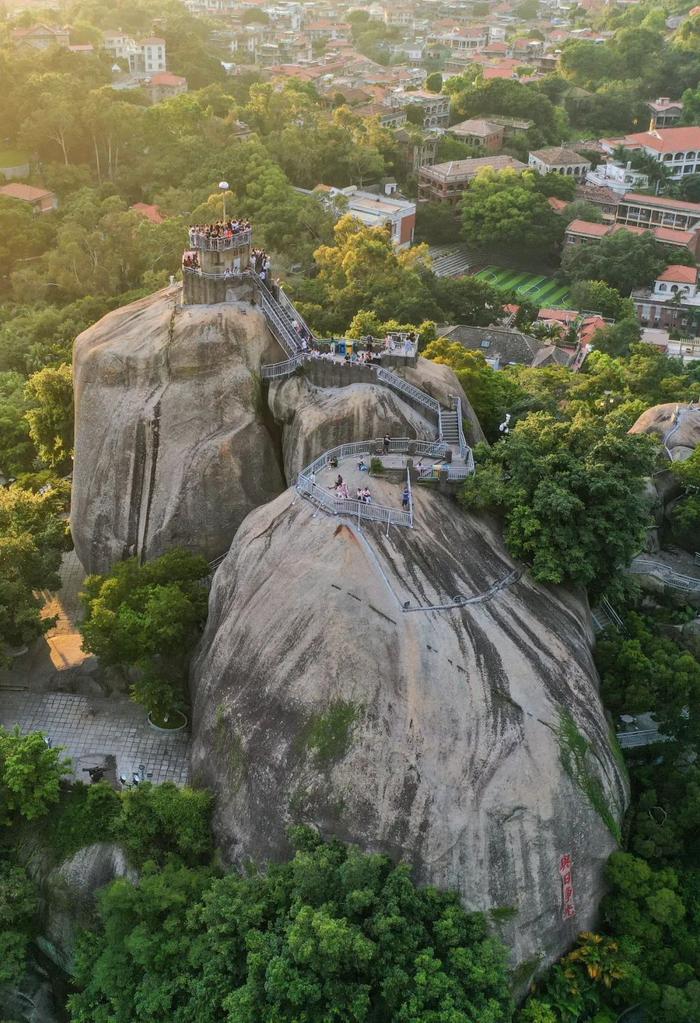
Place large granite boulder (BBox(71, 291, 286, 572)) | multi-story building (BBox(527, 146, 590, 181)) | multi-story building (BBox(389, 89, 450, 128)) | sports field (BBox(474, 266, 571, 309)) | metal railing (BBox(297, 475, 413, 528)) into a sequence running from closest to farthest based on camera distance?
metal railing (BBox(297, 475, 413, 528)), large granite boulder (BBox(71, 291, 286, 572)), sports field (BBox(474, 266, 571, 309)), multi-story building (BBox(527, 146, 590, 181)), multi-story building (BBox(389, 89, 450, 128))

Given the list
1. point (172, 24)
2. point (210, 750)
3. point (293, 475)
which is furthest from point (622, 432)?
point (172, 24)

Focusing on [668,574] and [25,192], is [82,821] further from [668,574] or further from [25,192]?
[25,192]

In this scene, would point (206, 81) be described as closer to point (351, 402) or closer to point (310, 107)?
point (310, 107)

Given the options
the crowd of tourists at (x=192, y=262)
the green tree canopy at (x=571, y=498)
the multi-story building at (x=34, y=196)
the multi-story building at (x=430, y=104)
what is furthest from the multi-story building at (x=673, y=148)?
the green tree canopy at (x=571, y=498)

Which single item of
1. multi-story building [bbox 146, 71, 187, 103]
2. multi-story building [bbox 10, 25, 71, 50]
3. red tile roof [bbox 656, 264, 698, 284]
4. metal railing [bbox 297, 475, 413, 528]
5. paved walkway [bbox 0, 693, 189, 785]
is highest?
multi-story building [bbox 10, 25, 71, 50]

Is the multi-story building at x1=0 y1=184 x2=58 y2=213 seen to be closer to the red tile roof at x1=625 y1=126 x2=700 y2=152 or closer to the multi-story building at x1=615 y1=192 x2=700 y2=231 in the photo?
the multi-story building at x1=615 y1=192 x2=700 y2=231

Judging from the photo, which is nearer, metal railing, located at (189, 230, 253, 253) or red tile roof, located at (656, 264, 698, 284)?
metal railing, located at (189, 230, 253, 253)

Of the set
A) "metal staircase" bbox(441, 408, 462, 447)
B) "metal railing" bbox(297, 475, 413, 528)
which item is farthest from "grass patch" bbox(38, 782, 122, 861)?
"metal staircase" bbox(441, 408, 462, 447)
